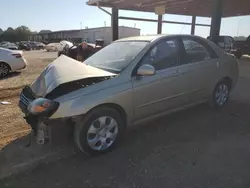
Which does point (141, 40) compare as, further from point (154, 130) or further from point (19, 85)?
point (19, 85)

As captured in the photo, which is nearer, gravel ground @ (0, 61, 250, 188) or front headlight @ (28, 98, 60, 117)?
gravel ground @ (0, 61, 250, 188)

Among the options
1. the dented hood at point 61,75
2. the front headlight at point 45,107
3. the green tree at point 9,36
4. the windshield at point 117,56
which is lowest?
the green tree at point 9,36

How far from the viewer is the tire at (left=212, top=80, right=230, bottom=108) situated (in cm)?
543

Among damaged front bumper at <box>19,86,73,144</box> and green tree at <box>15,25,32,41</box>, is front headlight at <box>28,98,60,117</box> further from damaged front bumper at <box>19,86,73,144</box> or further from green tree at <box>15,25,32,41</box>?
green tree at <box>15,25,32,41</box>

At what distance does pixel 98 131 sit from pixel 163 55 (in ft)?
5.66

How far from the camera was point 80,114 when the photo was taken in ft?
11.0

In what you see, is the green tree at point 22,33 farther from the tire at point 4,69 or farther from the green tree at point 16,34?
the tire at point 4,69

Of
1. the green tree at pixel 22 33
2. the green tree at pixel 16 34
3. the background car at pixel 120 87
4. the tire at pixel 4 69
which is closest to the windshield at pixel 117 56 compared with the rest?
the background car at pixel 120 87

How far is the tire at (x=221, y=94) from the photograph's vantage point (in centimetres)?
543

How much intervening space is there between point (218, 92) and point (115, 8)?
11.1m

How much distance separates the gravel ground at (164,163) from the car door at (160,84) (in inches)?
18.0

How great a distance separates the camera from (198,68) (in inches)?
191

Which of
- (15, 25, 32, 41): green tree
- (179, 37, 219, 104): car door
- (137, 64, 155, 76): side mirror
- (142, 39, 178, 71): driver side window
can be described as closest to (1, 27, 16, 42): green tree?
(15, 25, 32, 41): green tree

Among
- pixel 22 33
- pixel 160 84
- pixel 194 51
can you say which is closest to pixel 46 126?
pixel 160 84
